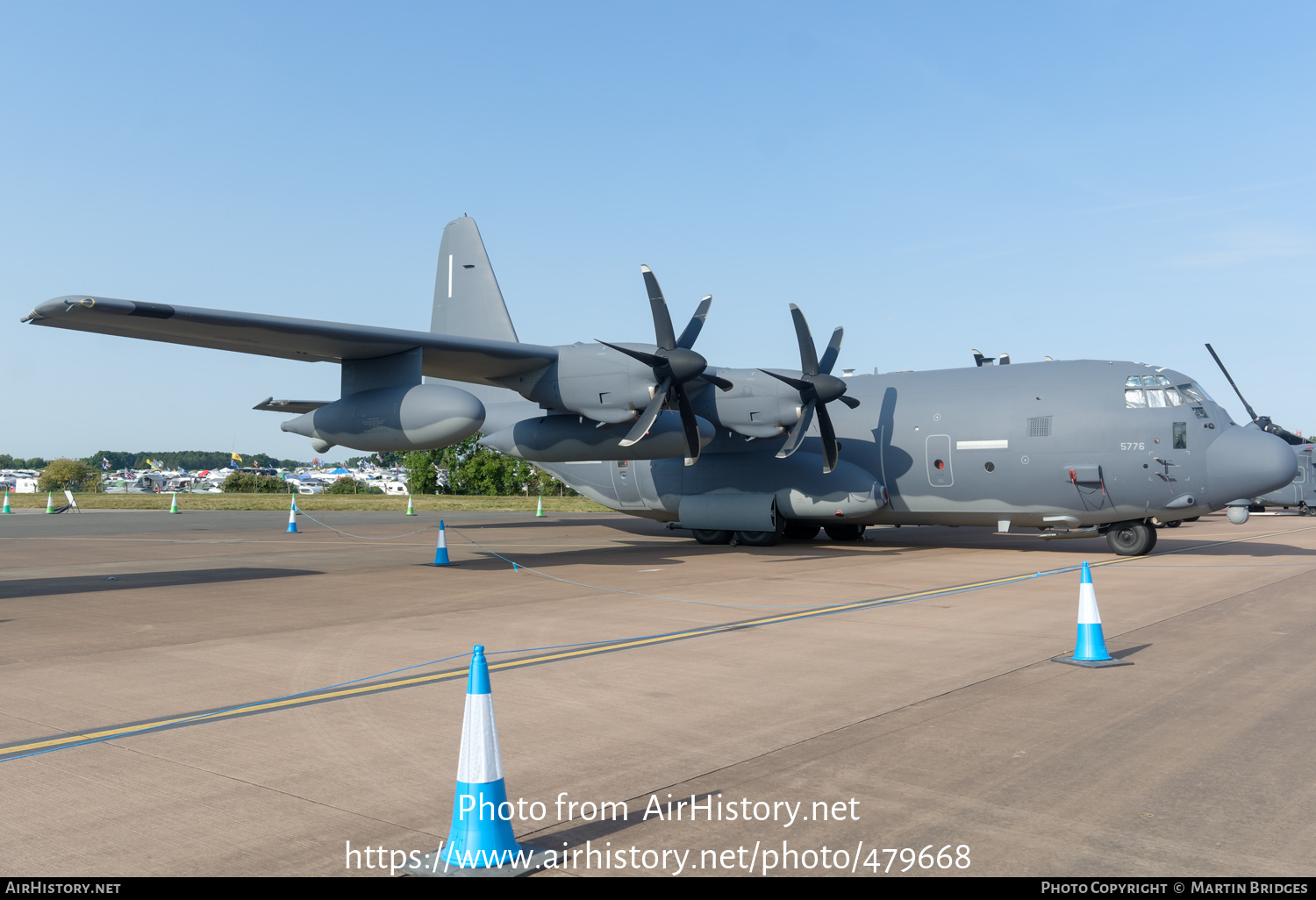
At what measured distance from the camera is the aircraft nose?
17.3 meters

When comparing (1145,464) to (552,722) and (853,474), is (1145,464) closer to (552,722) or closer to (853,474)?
(853,474)

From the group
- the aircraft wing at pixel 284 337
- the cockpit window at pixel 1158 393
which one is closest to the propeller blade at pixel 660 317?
the aircraft wing at pixel 284 337

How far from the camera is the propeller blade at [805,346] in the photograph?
19.6 metres

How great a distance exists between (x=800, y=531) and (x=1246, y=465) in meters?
10.5

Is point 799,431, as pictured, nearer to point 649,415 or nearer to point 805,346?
point 805,346

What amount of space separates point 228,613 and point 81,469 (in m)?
65.0

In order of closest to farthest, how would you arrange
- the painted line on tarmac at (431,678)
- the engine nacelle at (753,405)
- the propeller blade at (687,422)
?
1. the painted line on tarmac at (431,678)
2. the propeller blade at (687,422)
3. the engine nacelle at (753,405)

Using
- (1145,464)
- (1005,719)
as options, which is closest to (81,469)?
(1145,464)

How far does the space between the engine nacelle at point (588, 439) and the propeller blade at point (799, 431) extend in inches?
63.3

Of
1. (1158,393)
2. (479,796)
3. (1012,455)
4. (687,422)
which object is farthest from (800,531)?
(479,796)

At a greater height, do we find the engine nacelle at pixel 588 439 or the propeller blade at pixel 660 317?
the propeller blade at pixel 660 317

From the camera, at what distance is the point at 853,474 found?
66.8 feet

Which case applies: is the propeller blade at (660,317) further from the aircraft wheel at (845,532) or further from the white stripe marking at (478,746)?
the white stripe marking at (478,746)

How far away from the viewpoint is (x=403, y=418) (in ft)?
53.3
